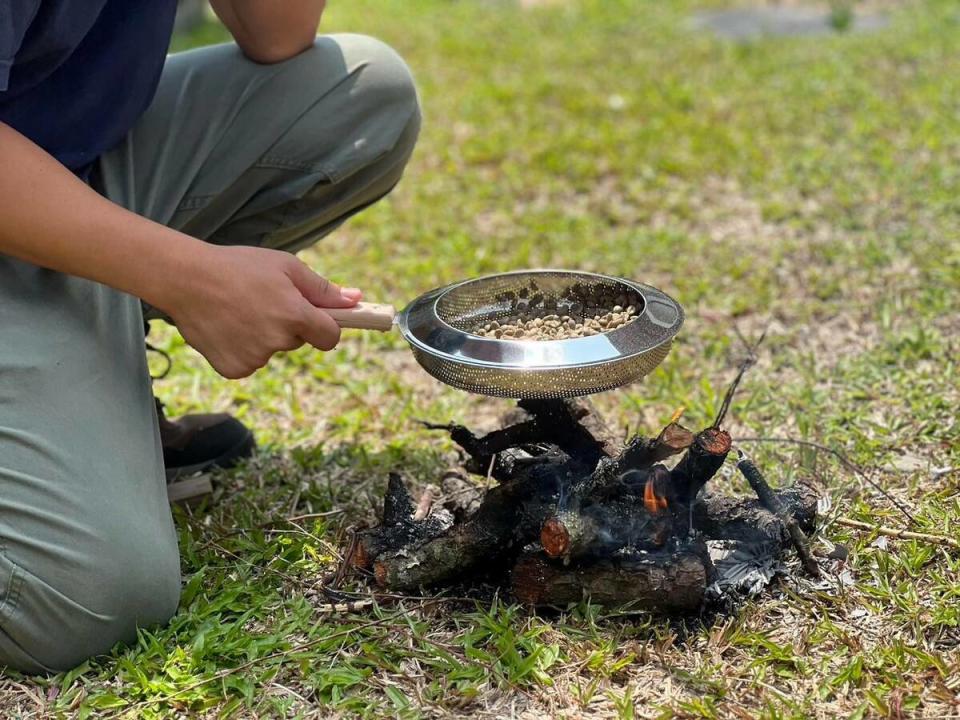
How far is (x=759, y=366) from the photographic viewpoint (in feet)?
10.6

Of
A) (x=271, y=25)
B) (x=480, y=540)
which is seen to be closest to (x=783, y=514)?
(x=480, y=540)

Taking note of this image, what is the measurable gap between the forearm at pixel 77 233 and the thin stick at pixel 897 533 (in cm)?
142

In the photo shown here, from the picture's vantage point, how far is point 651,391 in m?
3.13

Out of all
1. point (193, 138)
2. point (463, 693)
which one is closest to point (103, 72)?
point (193, 138)

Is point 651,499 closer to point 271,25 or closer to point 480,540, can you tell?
point 480,540

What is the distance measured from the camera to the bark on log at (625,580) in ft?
6.83

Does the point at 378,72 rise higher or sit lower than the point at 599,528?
higher

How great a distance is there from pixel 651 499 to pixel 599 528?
13 cm

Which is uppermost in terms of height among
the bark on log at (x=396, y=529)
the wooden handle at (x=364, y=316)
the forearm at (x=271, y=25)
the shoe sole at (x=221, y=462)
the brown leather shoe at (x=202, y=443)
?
the forearm at (x=271, y=25)

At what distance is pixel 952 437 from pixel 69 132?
2106mm

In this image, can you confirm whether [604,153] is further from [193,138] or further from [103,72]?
[103,72]

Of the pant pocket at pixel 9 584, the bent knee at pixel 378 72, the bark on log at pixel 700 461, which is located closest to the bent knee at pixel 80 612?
the pant pocket at pixel 9 584

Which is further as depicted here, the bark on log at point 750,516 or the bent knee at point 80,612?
the bark on log at point 750,516

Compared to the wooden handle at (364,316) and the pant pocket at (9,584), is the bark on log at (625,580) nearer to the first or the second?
the wooden handle at (364,316)
